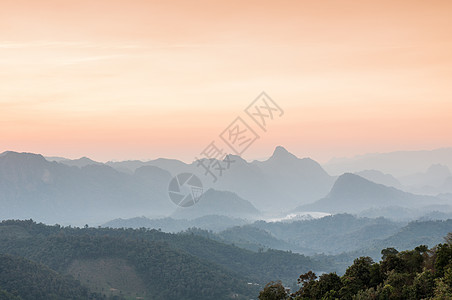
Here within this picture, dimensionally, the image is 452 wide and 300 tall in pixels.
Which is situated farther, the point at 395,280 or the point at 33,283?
the point at 33,283

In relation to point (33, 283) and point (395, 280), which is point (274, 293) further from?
point (33, 283)

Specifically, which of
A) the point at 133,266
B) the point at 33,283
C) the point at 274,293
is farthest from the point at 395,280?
the point at 133,266

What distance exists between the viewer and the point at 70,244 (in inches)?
6467

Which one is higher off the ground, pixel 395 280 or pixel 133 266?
pixel 133 266

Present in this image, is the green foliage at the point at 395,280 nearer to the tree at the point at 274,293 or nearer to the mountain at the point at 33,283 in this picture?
the tree at the point at 274,293

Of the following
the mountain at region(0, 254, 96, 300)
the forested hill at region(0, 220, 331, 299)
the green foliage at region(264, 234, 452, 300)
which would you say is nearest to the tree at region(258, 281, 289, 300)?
the green foliage at region(264, 234, 452, 300)

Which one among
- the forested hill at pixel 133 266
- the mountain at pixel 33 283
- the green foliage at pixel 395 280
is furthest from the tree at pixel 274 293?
the forested hill at pixel 133 266

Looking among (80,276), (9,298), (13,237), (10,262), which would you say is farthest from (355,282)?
(13,237)

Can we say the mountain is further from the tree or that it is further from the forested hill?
the tree

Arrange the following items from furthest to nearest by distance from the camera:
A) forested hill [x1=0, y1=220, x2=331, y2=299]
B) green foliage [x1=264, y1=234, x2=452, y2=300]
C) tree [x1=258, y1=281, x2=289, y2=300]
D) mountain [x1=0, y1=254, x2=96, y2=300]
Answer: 1. forested hill [x1=0, y1=220, x2=331, y2=299]
2. mountain [x1=0, y1=254, x2=96, y2=300]
3. tree [x1=258, y1=281, x2=289, y2=300]
4. green foliage [x1=264, y1=234, x2=452, y2=300]

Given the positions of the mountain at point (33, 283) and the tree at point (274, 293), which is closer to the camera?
the tree at point (274, 293)

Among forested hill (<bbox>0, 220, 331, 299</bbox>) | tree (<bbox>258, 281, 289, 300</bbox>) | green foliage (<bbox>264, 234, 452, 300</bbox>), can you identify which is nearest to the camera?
green foliage (<bbox>264, 234, 452, 300</bbox>)

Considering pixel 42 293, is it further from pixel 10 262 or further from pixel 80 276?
pixel 80 276

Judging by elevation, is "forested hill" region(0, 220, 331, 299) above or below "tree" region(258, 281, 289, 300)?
above
